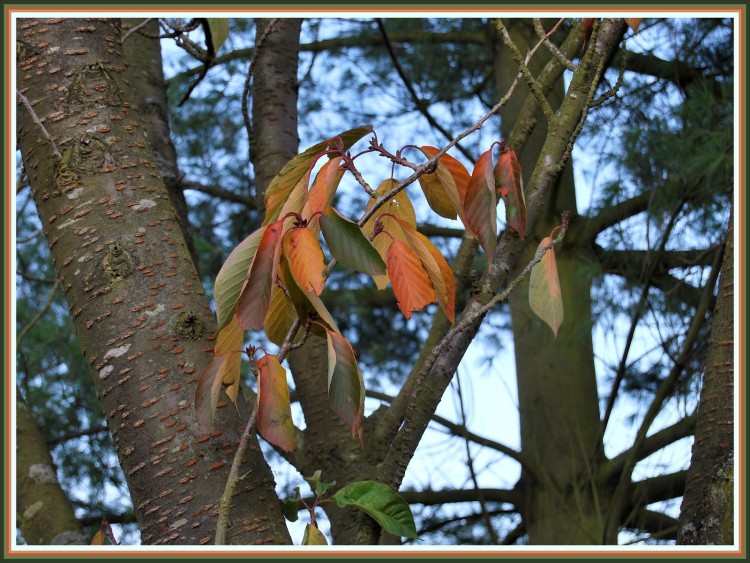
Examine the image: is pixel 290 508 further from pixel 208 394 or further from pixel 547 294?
pixel 547 294

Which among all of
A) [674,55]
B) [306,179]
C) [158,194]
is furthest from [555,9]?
[674,55]

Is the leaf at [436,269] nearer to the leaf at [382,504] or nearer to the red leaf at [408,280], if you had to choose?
the red leaf at [408,280]

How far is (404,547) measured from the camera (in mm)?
732

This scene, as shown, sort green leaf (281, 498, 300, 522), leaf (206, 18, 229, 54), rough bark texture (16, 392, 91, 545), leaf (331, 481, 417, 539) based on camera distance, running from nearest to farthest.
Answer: leaf (331, 481, 417, 539)
green leaf (281, 498, 300, 522)
leaf (206, 18, 229, 54)
rough bark texture (16, 392, 91, 545)

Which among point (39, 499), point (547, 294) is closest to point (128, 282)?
point (547, 294)

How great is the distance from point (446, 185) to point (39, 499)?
1460mm

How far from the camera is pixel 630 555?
708 mm

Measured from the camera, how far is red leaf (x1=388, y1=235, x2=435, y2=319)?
0.68m

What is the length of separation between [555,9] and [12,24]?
1.87 ft

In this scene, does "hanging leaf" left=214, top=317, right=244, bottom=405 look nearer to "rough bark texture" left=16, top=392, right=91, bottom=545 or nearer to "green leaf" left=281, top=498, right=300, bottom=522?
"green leaf" left=281, top=498, right=300, bottom=522

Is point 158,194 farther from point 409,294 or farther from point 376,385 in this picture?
point 376,385

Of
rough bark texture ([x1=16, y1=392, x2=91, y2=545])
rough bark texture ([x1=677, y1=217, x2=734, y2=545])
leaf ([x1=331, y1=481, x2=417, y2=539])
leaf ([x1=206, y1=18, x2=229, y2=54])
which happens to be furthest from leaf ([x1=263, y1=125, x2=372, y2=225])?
rough bark texture ([x1=16, y1=392, x2=91, y2=545])

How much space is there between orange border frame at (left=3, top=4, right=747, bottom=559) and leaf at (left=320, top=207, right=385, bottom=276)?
0.78ft

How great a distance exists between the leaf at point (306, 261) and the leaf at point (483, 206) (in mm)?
147
